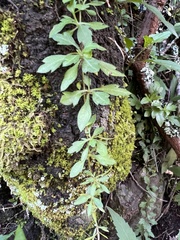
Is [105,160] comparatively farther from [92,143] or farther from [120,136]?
[120,136]

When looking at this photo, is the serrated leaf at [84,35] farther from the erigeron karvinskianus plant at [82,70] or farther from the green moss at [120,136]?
the green moss at [120,136]

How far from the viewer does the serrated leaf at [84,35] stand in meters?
0.64

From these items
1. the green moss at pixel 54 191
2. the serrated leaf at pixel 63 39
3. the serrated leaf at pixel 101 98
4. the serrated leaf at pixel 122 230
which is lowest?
the serrated leaf at pixel 122 230

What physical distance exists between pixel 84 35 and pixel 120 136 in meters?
0.36

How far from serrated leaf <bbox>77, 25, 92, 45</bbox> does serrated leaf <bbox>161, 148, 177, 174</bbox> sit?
64cm

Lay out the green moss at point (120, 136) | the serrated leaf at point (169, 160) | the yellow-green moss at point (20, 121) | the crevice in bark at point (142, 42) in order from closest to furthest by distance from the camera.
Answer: the yellow-green moss at point (20, 121) → the green moss at point (120, 136) → the crevice in bark at point (142, 42) → the serrated leaf at point (169, 160)

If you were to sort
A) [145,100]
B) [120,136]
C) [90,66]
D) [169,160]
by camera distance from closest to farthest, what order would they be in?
[90,66]
[120,136]
[145,100]
[169,160]

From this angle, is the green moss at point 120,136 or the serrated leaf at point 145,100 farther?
the serrated leaf at point 145,100

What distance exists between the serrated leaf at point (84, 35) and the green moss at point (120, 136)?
28 centimetres

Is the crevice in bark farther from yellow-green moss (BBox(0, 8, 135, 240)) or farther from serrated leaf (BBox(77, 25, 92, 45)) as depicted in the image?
serrated leaf (BBox(77, 25, 92, 45))

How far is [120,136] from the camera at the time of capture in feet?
2.88

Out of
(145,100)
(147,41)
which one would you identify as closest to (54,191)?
(145,100)

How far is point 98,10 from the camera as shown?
843 mm

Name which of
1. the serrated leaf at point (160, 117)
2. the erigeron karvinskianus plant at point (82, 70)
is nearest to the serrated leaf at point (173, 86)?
the serrated leaf at point (160, 117)
